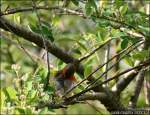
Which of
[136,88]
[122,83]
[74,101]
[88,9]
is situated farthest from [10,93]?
[136,88]

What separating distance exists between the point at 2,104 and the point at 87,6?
0.51 metres

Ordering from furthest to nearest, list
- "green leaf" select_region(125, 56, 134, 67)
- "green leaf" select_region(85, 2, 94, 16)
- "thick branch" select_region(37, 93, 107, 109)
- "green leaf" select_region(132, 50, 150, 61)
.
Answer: "green leaf" select_region(125, 56, 134, 67), "green leaf" select_region(132, 50, 150, 61), "green leaf" select_region(85, 2, 94, 16), "thick branch" select_region(37, 93, 107, 109)

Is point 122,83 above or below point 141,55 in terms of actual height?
below

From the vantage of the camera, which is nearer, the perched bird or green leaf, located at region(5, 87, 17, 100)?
green leaf, located at region(5, 87, 17, 100)

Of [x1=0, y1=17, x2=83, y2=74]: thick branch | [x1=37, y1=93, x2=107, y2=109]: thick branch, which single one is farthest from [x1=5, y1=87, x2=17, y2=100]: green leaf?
[x1=0, y1=17, x2=83, y2=74]: thick branch

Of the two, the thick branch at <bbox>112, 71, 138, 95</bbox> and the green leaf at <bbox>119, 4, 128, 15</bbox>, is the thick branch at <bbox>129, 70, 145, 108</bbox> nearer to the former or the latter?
the thick branch at <bbox>112, 71, 138, 95</bbox>

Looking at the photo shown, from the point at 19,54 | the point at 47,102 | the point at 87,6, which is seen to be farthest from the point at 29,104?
the point at 19,54

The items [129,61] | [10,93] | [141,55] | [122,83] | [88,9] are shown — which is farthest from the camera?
[122,83]

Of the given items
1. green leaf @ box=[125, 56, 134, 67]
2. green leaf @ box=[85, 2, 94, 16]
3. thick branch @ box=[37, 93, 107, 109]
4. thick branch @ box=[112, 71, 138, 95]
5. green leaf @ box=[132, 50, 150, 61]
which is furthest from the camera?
thick branch @ box=[112, 71, 138, 95]

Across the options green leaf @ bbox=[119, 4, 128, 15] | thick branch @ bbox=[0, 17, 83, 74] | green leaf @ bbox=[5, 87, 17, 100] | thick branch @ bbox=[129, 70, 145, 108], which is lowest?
thick branch @ bbox=[129, 70, 145, 108]

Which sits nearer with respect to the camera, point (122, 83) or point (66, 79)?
point (66, 79)

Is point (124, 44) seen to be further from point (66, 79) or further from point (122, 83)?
point (122, 83)

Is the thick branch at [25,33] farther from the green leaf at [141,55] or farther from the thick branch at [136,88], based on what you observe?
the thick branch at [136,88]

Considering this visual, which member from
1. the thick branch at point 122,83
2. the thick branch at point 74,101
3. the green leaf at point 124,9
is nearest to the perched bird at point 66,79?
the thick branch at point 74,101
